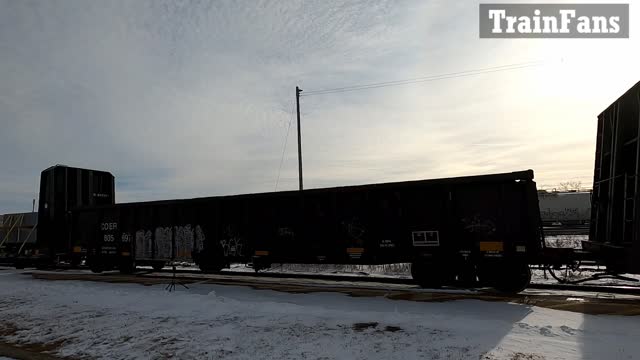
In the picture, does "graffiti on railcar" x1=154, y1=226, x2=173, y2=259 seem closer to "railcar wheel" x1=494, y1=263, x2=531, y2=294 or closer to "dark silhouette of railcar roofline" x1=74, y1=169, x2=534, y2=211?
"dark silhouette of railcar roofline" x1=74, y1=169, x2=534, y2=211

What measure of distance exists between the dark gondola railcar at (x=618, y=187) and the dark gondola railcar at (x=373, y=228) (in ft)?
5.05

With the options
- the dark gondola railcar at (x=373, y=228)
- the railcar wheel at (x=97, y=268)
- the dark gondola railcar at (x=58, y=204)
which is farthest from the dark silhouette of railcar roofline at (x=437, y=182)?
the dark gondola railcar at (x=58, y=204)

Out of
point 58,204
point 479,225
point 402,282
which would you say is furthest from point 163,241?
point 479,225

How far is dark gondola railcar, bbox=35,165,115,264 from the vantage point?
20375 millimetres

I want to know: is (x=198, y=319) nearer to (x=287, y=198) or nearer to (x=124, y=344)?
(x=124, y=344)

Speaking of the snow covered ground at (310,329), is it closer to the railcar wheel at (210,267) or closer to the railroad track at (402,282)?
the railroad track at (402,282)

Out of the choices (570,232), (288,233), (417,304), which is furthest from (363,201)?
(570,232)

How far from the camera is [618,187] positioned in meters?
9.70

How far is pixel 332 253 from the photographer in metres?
13.1

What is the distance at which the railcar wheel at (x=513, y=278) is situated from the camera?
10586 millimetres

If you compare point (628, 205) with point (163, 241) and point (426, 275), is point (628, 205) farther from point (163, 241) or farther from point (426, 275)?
point (163, 241)

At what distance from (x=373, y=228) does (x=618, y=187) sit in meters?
6.08

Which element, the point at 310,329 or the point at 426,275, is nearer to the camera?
the point at 310,329

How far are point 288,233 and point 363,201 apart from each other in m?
2.88
